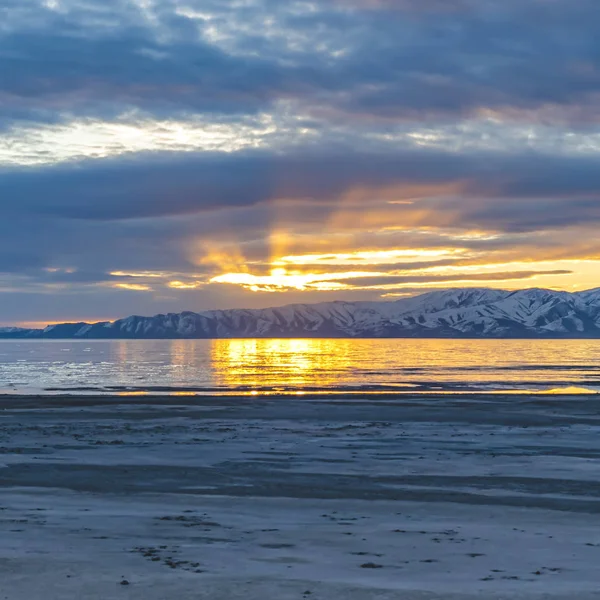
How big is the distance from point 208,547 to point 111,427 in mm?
27288

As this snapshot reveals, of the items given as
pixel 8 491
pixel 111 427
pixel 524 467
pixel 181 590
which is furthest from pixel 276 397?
pixel 181 590

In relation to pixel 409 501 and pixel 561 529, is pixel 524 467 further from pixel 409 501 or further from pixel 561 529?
pixel 561 529

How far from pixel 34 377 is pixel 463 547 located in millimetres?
83173

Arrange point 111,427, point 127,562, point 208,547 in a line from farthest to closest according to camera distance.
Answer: point 111,427 < point 208,547 < point 127,562

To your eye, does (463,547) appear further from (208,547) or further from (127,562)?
(127,562)

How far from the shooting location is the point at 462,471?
27.3m

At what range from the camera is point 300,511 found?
20.6 metres

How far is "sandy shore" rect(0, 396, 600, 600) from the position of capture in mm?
13875

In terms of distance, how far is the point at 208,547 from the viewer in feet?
53.8

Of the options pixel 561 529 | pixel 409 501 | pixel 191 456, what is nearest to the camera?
pixel 561 529

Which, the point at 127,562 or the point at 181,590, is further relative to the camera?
the point at 127,562

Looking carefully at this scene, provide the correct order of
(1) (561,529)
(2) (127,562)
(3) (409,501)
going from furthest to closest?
(3) (409,501) → (1) (561,529) → (2) (127,562)

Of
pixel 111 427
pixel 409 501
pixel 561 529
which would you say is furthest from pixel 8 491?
pixel 111 427

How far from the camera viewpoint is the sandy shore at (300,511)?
1388cm
